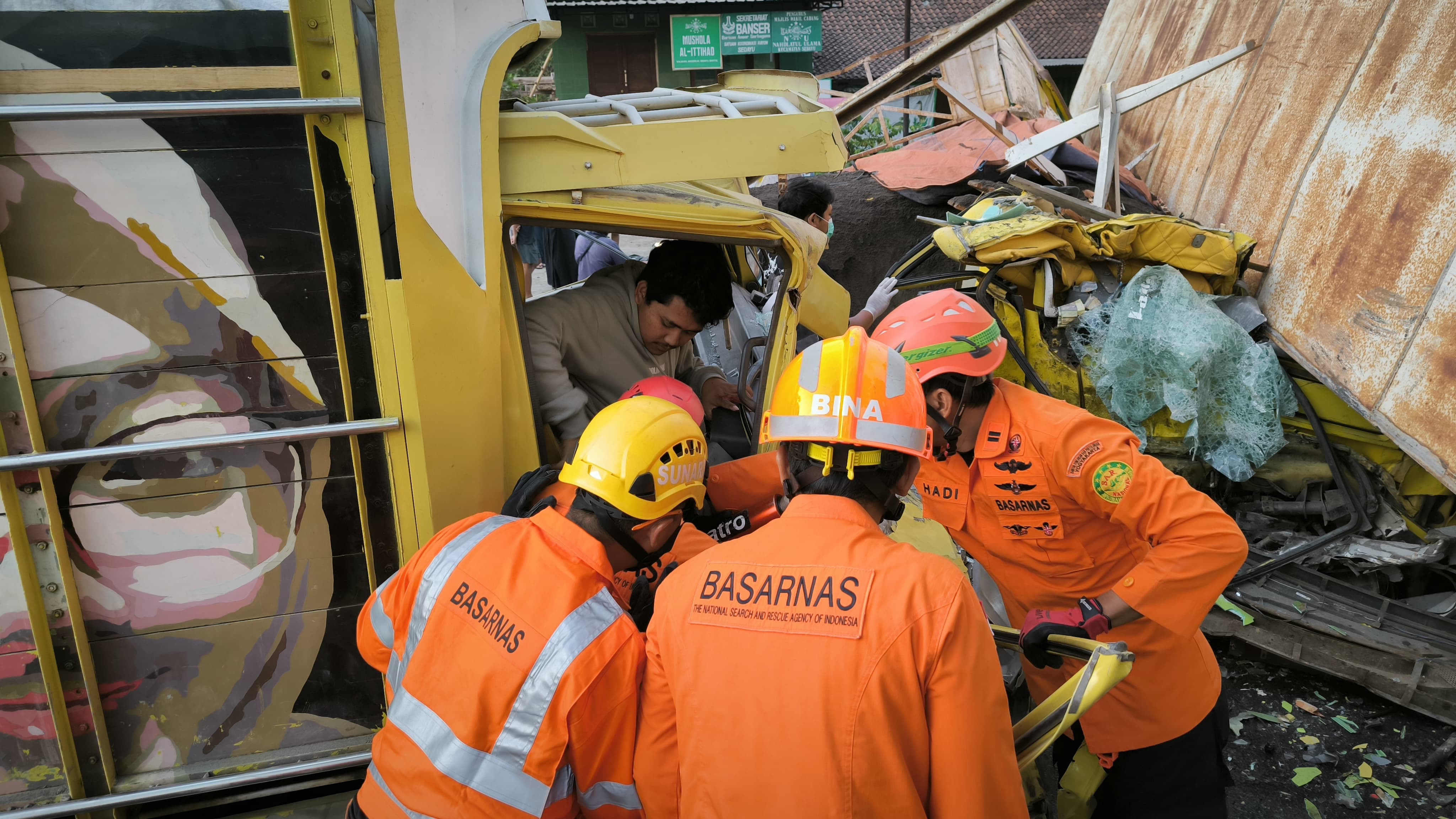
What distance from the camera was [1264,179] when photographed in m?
5.52

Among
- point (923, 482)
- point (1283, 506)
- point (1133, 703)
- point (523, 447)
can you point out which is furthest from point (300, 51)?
point (1283, 506)

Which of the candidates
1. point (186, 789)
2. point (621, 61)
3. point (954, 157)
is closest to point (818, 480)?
point (186, 789)

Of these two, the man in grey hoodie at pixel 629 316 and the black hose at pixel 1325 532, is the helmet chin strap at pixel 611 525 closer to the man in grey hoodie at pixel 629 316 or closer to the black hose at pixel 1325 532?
the man in grey hoodie at pixel 629 316

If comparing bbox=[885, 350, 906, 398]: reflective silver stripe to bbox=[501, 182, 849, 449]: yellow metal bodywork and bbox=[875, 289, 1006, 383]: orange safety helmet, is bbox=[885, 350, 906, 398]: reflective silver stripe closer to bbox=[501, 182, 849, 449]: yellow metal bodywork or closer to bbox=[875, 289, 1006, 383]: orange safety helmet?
bbox=[875, 289, 1006, 383]: orange safety helmet

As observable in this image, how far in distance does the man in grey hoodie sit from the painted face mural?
3.08ft

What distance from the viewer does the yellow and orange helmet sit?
5.65ft

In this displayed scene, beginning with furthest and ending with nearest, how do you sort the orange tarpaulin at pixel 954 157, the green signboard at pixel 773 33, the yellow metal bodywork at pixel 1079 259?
1. the green signboard at pixel 773 33
2. the orange tarpaulin at pixel 954 157
3. the yellow metal bodywork at pixel 1079 259

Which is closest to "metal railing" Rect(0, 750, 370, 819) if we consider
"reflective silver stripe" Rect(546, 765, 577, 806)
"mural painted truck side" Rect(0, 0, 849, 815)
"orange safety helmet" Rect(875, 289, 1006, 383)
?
"mural painted truck side" Rect(0, 0, 849, 815)

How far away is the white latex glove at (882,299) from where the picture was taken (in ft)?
18.3

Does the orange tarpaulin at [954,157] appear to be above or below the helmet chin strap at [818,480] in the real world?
above

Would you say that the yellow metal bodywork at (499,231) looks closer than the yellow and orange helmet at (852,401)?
No

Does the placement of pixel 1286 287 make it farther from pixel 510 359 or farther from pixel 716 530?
pixel 510 359


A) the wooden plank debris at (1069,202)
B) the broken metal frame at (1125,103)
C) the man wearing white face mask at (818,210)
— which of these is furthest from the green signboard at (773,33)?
the man wearing white face mask at (818,210)

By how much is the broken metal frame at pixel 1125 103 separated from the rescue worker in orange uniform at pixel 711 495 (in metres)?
5.07
